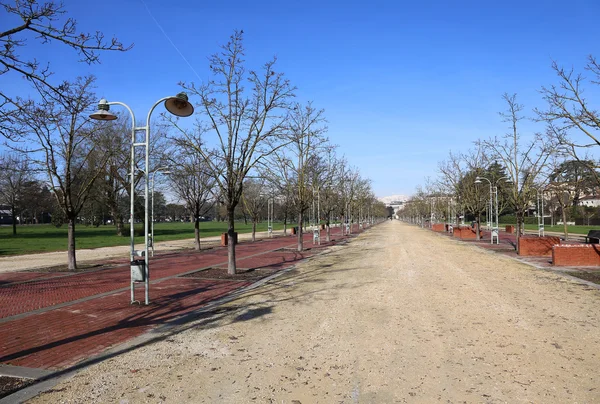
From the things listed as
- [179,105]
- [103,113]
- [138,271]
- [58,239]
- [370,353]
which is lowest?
[370,353]

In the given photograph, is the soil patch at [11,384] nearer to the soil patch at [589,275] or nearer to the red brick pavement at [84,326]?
the red brick pavement at [84,326]

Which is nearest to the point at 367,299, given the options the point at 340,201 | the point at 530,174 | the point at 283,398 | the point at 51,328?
the point at 283,398

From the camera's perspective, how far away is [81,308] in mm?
9078

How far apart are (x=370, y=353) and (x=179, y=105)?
6.35m

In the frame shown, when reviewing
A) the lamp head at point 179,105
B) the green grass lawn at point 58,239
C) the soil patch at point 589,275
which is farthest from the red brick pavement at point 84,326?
the green grass lawn at point 58,239

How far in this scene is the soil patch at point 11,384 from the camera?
4.71 meters

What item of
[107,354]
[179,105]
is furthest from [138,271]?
[179,105]

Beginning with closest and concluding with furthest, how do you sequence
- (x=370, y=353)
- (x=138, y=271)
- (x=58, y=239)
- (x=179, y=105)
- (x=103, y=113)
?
(x=370, y=353) < (x=103, y=113) < (x=138, y=271) < (x=179, y=105) < (x=58, y=239)

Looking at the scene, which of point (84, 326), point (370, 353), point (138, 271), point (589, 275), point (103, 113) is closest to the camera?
point (370, 353)

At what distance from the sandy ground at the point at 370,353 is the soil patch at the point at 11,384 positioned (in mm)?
439

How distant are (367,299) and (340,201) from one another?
36.6m

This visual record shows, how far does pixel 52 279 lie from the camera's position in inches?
544

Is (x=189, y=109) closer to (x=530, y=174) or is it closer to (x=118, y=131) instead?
(x=530, y=174)

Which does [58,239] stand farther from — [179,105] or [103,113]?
[179,105]
